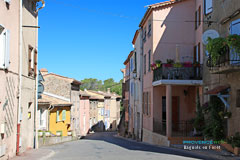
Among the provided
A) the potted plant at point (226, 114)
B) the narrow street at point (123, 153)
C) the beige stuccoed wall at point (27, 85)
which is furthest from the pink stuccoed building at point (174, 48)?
the beige stuccoed wall at point (27, 85)

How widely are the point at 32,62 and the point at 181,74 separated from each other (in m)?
8.30

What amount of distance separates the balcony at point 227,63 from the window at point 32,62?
8.64 m

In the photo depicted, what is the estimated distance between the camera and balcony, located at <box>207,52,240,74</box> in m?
11.1

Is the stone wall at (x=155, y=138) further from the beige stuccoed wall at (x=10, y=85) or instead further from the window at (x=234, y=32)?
the beige stuccoed wall at (x=10, y=85)

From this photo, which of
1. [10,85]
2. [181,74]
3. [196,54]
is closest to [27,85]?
[10,85]

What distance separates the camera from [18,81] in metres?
12.0

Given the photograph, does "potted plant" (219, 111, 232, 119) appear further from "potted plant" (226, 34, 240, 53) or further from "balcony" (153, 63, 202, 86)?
"balcony" (153, 63, 202, 86)

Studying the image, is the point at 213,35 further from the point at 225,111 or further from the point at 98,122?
the point at 98,122

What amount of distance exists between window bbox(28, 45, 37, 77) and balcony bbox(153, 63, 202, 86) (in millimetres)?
7033

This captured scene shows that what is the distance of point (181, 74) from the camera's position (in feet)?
56.0

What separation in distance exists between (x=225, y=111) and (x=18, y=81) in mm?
8902

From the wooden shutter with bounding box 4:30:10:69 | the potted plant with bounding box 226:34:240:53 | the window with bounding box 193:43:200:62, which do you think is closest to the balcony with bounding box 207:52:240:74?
the potted plant with bounding box 226:34:240:53

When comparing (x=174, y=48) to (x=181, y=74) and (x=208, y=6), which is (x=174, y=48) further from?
(x=208, y=6)

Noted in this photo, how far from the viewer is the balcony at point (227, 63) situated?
36.4 feet
